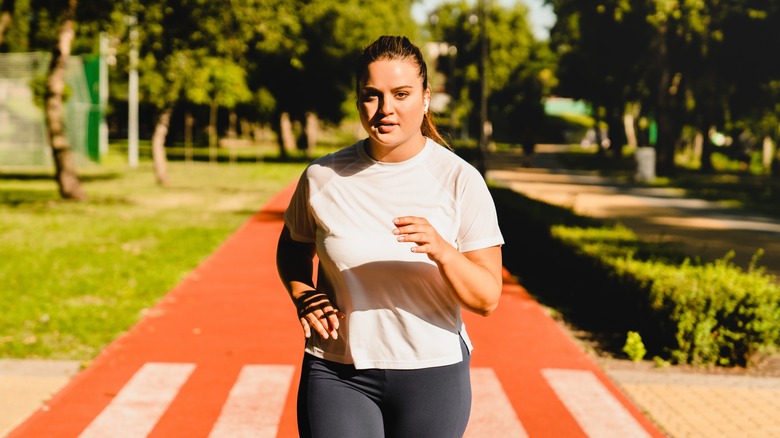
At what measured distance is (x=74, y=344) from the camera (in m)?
8.45

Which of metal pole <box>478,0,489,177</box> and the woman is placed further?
metal pole <box>478,0,489,177</box>

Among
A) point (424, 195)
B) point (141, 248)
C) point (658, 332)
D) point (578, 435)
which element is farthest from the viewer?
point (141, 248)

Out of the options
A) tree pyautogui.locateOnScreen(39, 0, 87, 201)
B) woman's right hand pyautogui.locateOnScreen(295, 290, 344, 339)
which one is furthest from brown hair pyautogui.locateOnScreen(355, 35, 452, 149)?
tree pyautogui.locateOnScreen(39, 0, 87, 201)

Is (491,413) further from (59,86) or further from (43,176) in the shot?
(43,176)

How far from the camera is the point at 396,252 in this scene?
271 cm

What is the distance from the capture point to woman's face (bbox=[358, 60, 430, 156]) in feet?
8.93

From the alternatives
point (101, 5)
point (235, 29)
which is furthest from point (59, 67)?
point (235, 29)

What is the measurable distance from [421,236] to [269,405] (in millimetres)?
4362

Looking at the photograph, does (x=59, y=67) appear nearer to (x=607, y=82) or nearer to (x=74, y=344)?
(x=74, y=344)

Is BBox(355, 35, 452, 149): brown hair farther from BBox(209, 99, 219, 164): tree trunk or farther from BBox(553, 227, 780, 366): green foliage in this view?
BBox(209, 99, 219, 164): tree trunk

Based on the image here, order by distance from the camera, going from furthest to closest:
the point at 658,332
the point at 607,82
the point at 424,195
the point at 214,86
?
the point at 607,82, the point at 214,86, the point at 658,332, the point at 424,195

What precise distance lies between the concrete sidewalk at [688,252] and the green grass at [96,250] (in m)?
4.47

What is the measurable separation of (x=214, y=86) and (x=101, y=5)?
1488cm

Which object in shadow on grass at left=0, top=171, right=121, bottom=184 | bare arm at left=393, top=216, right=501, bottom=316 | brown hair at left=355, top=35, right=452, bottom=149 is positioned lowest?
shadow on grass at left=0, top=171, right=121, bottom=184
